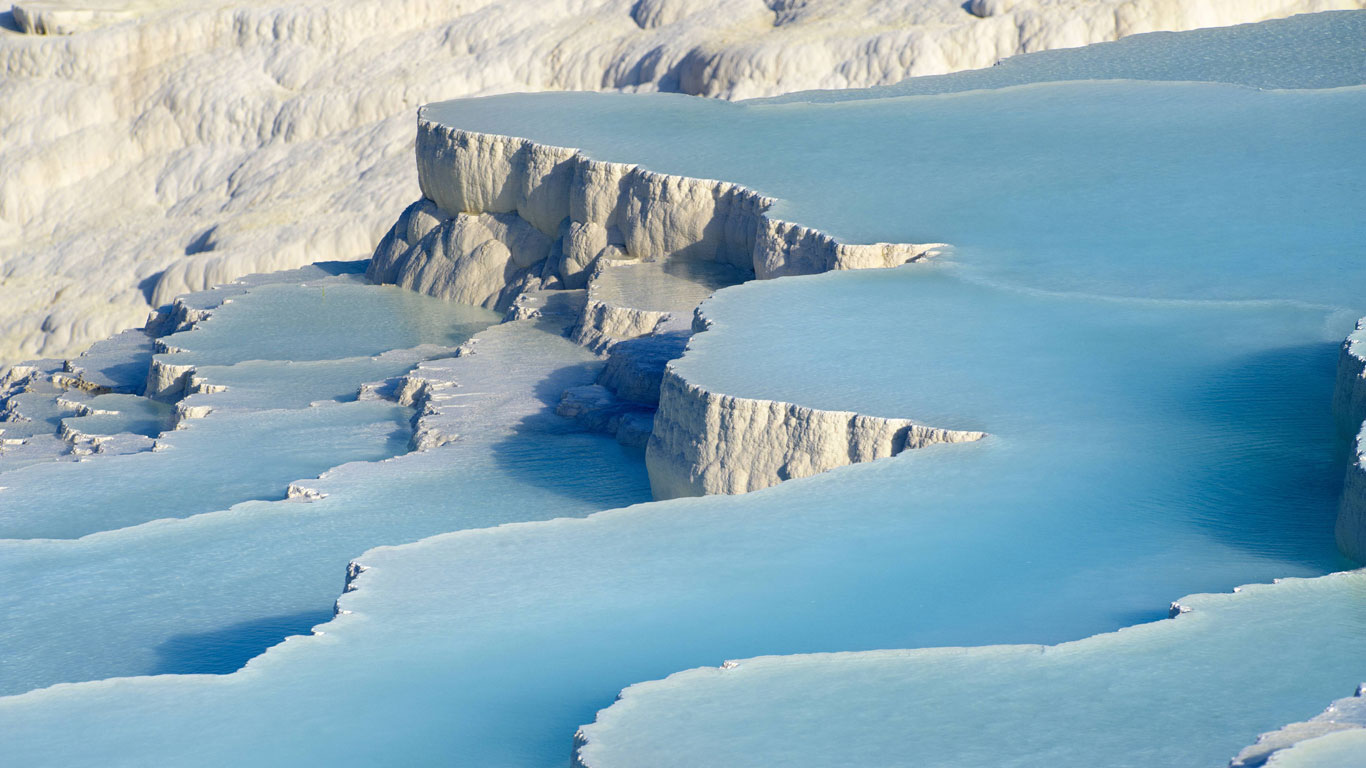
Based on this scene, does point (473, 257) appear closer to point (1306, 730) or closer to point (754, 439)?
point (754, 439)

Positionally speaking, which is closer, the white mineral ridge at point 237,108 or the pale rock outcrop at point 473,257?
the pale rock outcrop at point 473,257

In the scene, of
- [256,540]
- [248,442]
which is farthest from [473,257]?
[256,540]

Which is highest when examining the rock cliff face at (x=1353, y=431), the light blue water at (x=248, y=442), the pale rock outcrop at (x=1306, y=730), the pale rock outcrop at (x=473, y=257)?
the rock cliff face at (x=1353, y=431)

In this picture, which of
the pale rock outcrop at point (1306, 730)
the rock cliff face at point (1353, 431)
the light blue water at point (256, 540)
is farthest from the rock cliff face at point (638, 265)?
the pale rock outcrop at point (1306, 730)

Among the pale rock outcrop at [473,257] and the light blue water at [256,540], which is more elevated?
the pale rock outcrop at [473,257]

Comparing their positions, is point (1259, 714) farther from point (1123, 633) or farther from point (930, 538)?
point (930, 538)

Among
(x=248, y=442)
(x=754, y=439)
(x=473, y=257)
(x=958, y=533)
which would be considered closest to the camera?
(x=958, y=533)

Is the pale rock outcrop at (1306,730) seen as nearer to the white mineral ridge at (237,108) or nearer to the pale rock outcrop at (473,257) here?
the pale rock outcrop at (473,257)
